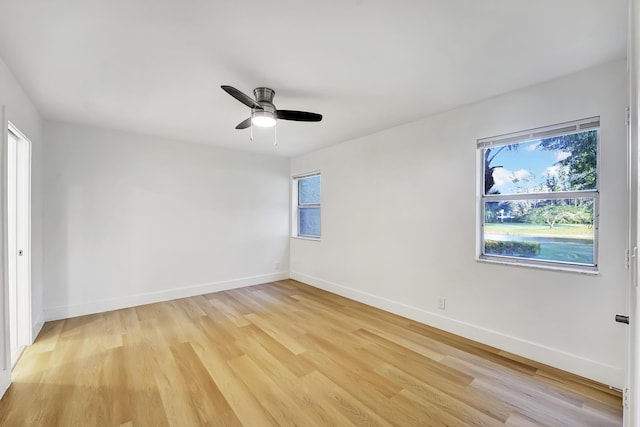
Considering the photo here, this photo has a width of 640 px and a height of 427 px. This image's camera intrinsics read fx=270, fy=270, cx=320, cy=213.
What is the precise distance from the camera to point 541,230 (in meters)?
2.40

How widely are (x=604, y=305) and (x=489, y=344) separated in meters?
0.95

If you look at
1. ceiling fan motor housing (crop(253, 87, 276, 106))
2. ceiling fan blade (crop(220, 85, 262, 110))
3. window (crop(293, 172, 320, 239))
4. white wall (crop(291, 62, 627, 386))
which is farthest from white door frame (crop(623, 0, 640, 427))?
window (crop(293, 172, 320, 239))

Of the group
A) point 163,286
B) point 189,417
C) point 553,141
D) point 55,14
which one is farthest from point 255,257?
point 553,141

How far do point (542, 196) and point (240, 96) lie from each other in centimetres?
269

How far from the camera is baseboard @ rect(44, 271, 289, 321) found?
3259 millimetres

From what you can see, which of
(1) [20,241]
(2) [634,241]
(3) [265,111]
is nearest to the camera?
(2) [634,241]

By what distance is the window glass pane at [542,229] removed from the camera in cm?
218

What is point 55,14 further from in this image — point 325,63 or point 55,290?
point 55,290

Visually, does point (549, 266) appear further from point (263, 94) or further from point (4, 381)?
point (4, 381)

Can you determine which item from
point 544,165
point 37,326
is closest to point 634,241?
point 544,165

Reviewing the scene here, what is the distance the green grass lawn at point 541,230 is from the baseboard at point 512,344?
94 cm

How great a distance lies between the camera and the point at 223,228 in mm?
4488

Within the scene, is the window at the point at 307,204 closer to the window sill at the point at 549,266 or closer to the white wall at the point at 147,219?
the white wall at the point at 147,219

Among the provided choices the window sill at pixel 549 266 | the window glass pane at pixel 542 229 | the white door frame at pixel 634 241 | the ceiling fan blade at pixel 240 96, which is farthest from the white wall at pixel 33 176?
the window glass pane at pixel 542 229
